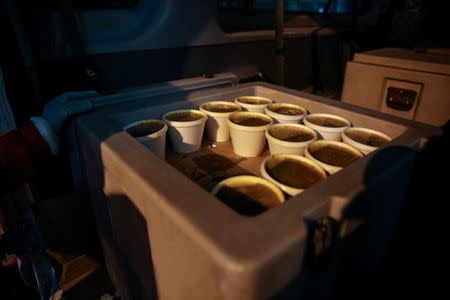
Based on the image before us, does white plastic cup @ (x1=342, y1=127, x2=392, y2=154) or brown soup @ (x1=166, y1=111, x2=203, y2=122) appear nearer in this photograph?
white plastic cup @ (x1=342, y1=127, x2=392, y2=154)

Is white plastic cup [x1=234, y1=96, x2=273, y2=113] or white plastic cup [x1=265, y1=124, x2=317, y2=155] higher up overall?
white plastic cup [x1=234, y1=96, x2=273, y2=113]

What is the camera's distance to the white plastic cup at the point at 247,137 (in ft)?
3.18

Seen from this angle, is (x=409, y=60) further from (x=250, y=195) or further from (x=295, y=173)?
(x=250, y=195)

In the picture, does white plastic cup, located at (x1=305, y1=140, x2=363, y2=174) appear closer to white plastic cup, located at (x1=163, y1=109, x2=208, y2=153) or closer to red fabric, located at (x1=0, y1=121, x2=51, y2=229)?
white plastic cup, located at (x1=163, y1=109, x2=208, y2=153)

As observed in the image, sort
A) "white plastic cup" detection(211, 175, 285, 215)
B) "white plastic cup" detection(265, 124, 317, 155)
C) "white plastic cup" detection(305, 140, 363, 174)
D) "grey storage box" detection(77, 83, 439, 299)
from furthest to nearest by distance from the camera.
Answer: "white plastic cup" detection(265, 124, 317, 155), "white plastic cup" detection(305, 140, 363, 174), "white plastic cup" detection(211, 175, 285, 215), "grey storage box" detection(77, 83, 439, 299)

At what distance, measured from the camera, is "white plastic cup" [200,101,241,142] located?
108cm

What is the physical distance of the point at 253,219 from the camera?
0.52 m

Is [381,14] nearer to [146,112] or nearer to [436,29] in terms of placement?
[436,29]

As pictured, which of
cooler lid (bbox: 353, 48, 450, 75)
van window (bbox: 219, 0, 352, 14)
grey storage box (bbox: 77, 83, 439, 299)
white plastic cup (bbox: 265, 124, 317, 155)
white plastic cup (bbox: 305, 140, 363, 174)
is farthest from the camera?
van window (bbox: 219, 0, 352, 14)


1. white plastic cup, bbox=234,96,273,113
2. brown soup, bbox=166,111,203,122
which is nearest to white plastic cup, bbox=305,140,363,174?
white plastic cup, bbox=234,96,273,113

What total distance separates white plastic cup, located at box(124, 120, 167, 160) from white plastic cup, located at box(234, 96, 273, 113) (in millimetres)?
346

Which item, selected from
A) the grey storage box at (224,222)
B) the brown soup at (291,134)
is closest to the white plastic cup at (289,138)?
the brown soup at (291,134)

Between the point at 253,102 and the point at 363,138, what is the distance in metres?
0.46

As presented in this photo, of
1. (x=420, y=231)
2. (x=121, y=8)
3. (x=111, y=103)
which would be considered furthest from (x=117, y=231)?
(x=420, y=231)
